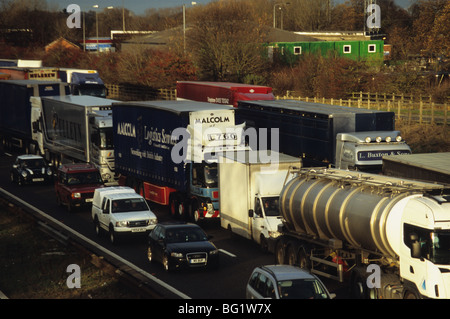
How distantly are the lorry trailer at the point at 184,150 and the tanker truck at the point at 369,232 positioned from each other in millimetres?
7177

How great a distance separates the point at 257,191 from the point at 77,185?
11506 millimetres

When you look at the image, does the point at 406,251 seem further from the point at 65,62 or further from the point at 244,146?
the point at 65,62

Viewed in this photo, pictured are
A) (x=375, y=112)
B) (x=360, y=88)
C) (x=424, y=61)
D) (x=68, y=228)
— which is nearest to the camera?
(x=68, y=228)

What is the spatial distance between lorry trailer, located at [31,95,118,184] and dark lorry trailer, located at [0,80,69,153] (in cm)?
164

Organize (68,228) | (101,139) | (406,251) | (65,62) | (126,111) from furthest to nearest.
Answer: (65,62), (101,139), (126,111), (68,228), (406,251)

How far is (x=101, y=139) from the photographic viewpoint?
123ft

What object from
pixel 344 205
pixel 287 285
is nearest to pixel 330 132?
pixel 344 205

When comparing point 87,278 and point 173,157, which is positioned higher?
point 173,157

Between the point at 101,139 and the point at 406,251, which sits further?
the point at 101,139

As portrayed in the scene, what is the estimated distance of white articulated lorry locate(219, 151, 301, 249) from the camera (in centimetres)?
2413

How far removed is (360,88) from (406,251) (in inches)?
1872

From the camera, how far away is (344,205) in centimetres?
1881

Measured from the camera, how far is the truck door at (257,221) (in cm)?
2422
